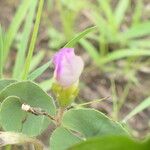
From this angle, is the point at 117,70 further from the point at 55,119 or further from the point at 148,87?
the point at 55,119

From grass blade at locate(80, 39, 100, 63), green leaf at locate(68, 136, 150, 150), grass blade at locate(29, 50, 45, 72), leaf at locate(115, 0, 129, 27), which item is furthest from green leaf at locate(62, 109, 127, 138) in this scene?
leaf at locate(115, 0, 129, 27)

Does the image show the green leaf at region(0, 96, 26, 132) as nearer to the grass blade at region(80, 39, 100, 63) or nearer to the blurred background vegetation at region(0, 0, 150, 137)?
the blurred background vegetation at region(0, 0, 150, 137)

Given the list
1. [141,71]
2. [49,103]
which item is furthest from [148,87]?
[49,103]

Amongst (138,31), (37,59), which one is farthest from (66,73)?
(138,31)

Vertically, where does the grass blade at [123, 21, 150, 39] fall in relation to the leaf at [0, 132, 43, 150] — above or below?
above

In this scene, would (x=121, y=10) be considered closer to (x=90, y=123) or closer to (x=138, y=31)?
(x=138, y=31)

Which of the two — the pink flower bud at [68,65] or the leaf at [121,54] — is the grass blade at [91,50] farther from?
the pink flower bud at [68,65]
